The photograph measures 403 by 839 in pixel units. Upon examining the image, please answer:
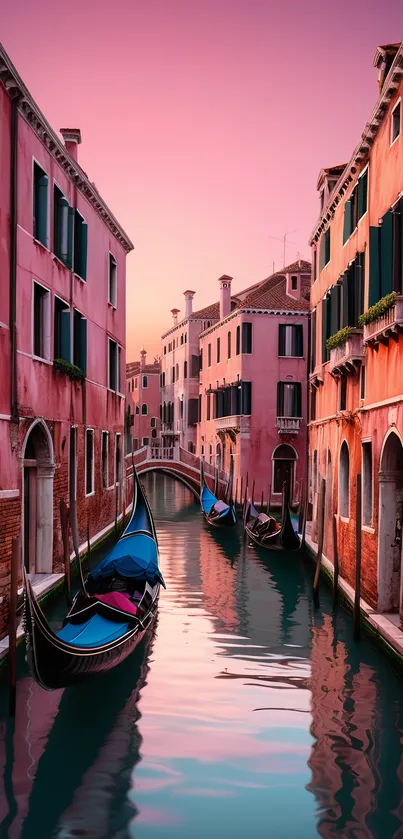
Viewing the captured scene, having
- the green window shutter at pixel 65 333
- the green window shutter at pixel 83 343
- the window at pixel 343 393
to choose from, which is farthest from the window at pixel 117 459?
the window at pixel 343 393

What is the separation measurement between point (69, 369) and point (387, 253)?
4610mm

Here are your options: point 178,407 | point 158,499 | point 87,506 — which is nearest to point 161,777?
point 87,506

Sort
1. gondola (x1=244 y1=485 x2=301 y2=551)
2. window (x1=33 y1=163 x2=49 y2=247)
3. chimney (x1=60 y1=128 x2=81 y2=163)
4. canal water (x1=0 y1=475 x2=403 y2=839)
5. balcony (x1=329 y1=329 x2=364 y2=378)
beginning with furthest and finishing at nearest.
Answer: gondola (x1=244 y1=485 x2=301 y2=551) < chimney (x1=60 y1=128 x2=81 y2=163) < balcony (x1=329 y1=329 x2=364 y2=378) < window (x1=33 y1=163 x2=49 y2=247) < canal water (x1=0 y1=475 x2=403 y2=839)

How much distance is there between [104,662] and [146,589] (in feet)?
6.29

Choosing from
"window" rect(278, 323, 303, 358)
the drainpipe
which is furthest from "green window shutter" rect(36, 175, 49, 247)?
"window" rect(278, 323, 303, 358)

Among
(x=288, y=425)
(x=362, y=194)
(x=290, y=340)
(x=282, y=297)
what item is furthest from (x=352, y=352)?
(x=282, y=297)

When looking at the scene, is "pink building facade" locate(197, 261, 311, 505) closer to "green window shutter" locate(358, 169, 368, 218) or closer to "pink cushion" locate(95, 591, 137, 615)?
"green window shutter" locate(358, 169, 368, 218)

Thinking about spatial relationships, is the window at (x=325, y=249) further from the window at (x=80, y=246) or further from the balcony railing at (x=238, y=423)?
the balcony railing at (x=238, y=423)

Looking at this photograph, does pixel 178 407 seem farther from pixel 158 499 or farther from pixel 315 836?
pixel 315 836

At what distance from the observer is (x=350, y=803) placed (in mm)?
4887

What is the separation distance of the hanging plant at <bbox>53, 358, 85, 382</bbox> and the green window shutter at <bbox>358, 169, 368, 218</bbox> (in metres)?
4.09

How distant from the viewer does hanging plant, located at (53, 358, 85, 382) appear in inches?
410

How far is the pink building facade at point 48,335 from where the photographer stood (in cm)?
805

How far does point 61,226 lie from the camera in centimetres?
1073
